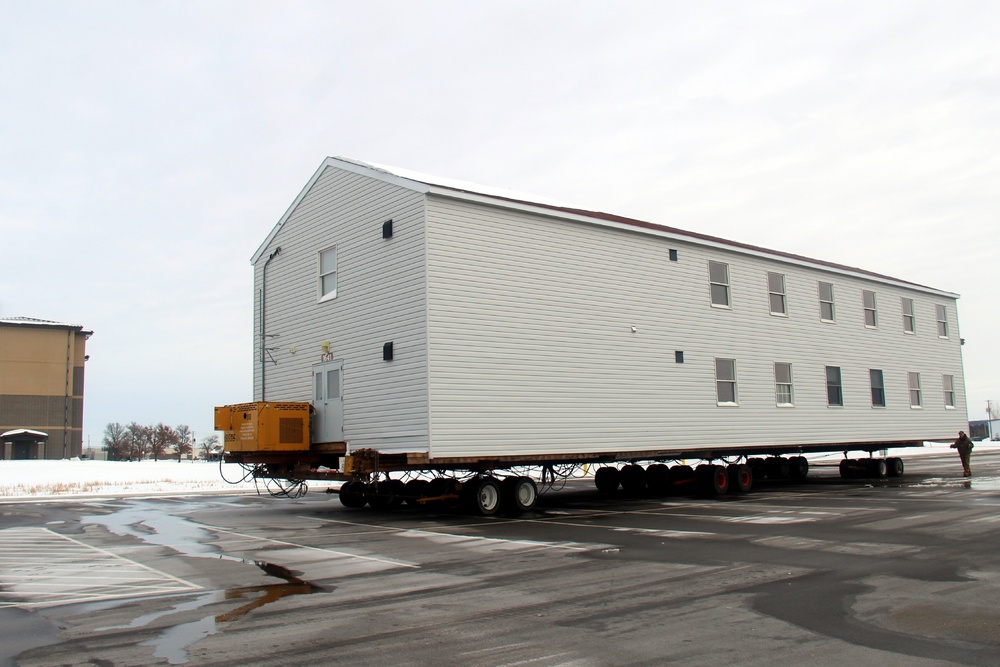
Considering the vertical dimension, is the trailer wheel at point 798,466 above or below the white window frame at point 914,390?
below

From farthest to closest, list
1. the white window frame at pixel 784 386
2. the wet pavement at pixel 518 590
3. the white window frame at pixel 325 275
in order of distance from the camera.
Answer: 1. the white window frame at pixel 784 386
2. the white window frame at pixel 325 275
3. the wet pavement at pixel 518 590

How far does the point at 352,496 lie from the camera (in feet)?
68.1

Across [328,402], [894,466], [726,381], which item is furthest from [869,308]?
[328,402]

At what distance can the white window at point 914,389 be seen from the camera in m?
30.6

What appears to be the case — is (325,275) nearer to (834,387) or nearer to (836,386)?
(834,387)

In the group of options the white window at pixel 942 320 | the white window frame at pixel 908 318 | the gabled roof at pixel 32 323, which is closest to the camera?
the white window frame at pixel 908 318

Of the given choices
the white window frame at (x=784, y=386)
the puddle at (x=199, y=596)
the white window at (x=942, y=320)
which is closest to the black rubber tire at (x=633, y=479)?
the white window frame at (x=784, y=386)

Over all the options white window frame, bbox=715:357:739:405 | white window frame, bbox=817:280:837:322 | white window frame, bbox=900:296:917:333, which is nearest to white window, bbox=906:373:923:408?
white window frame, bbox=900:296:917:333

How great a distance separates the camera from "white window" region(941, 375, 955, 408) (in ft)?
106

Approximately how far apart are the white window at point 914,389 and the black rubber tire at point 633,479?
11696 mm

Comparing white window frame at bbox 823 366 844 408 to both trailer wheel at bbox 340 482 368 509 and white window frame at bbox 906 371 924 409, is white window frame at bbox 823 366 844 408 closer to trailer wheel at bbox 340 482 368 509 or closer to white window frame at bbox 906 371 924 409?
white window frame at bbox 906 371 924 409

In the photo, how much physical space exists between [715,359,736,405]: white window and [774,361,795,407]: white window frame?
2000mm

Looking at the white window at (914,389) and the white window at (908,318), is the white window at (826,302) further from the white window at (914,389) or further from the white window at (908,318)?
the white window at (914,389)

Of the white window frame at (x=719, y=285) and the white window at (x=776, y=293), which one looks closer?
the white window frame at (x=719, y=285)
